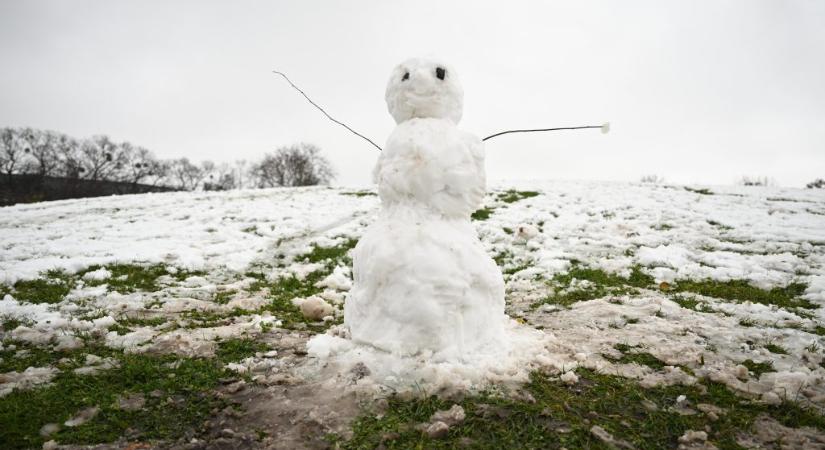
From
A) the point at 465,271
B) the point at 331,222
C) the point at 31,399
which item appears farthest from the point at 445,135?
the point at 331,222

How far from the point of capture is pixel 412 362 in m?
3.37

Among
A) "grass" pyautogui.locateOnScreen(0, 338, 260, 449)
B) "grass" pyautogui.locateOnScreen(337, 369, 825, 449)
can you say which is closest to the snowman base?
"grass" pyautogui.locateOnScreen(337, 369, 825, 449)

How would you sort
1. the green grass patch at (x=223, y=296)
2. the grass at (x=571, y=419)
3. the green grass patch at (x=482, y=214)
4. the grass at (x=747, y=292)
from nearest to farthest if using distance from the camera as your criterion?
the grass at (x=571, y=419) < the grass at (x=747, y=292) < the green grass patch at (x=223, y=296) < the green grass patch at (x=482, y=214)

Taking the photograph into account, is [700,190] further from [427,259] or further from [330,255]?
[427,259]

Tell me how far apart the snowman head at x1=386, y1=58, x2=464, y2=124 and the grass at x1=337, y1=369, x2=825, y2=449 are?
2.65 metres

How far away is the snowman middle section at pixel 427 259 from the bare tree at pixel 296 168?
4557 centimetres

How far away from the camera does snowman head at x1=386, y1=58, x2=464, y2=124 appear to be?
13.0ft

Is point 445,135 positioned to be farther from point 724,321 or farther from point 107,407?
point 724,321

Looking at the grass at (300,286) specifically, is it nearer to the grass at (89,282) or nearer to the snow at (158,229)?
the snow at (158,229)

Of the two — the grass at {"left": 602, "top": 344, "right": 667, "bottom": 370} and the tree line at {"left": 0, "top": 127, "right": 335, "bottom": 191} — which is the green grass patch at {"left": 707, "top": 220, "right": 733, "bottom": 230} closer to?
the grass at {"left": 602, "top": 344, "right": 667, "bottom": 370}

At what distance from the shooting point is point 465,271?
12.0 feet

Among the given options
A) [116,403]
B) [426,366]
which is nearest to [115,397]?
[116,403]

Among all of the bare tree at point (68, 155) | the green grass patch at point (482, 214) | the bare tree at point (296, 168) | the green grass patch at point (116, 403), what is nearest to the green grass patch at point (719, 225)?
the green grass patch at point (482, 214)

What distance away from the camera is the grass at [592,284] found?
6066mm
